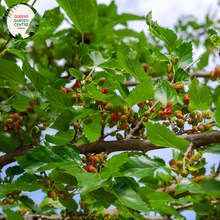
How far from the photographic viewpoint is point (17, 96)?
1.42m

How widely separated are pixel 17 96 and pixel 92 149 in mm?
631

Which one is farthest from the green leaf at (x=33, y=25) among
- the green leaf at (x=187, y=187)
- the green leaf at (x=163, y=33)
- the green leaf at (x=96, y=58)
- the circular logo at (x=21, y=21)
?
the green leaf at (x=187, y=187)

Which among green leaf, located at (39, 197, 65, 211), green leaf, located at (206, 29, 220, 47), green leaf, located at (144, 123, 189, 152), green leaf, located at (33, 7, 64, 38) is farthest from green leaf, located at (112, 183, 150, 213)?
green leaf, located at (39, 197, 65, 211)

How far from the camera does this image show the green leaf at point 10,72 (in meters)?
1.12

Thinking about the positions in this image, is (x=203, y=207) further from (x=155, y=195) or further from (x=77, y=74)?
(x=77, y=74)

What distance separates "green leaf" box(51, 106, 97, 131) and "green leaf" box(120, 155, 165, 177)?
253mm

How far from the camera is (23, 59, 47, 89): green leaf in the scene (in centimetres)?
110

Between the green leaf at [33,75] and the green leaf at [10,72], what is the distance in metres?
0.05

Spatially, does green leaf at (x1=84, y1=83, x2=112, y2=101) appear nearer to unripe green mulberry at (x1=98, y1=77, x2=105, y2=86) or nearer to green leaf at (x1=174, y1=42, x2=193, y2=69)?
unripe green mulberry at (x1=98, y1=77, x2=105, y2=86)

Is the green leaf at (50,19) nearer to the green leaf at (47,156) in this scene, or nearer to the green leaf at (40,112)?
the green leaf at (40,112)

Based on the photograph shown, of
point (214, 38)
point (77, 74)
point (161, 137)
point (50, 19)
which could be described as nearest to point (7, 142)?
point (77, 74)

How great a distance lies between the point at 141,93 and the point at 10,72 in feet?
2.04

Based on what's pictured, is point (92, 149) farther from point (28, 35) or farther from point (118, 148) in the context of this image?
point (28, 35)

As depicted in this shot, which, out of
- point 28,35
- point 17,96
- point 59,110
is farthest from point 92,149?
point 28,35
